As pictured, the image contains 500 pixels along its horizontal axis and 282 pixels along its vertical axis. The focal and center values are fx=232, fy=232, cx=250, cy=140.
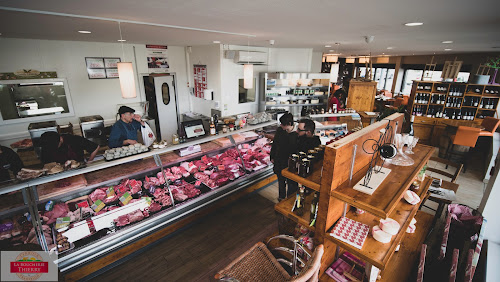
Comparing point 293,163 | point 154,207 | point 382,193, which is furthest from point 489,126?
point 154,207

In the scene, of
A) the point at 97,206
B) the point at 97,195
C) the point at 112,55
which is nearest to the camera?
the point at 97,206

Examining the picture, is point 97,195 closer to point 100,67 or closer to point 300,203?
point 300,203

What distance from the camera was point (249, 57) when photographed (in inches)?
283

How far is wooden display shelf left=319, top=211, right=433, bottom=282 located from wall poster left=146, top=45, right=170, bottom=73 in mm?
7973

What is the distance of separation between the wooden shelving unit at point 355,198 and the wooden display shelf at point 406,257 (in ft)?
0.06

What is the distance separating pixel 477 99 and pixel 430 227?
7.74m

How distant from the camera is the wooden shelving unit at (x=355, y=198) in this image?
1944mm

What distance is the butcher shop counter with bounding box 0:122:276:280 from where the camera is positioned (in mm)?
3004

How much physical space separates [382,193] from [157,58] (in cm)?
808

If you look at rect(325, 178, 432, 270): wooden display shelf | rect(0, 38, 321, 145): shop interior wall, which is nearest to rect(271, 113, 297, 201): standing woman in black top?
rect(325, 178, 432, 270): wooden display shelf

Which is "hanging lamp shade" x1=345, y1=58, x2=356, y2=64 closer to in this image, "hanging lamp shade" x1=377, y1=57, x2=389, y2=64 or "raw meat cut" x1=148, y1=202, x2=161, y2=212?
"hanging lamp shade" x1=377, y1=57, x2=389, y2=64

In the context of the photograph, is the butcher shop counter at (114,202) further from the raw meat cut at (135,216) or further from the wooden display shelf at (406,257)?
the wooden display shelf at (406,257)

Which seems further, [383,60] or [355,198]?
[383,60]

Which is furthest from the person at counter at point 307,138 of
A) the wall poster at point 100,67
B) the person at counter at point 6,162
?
the wall poster at point 100,67
